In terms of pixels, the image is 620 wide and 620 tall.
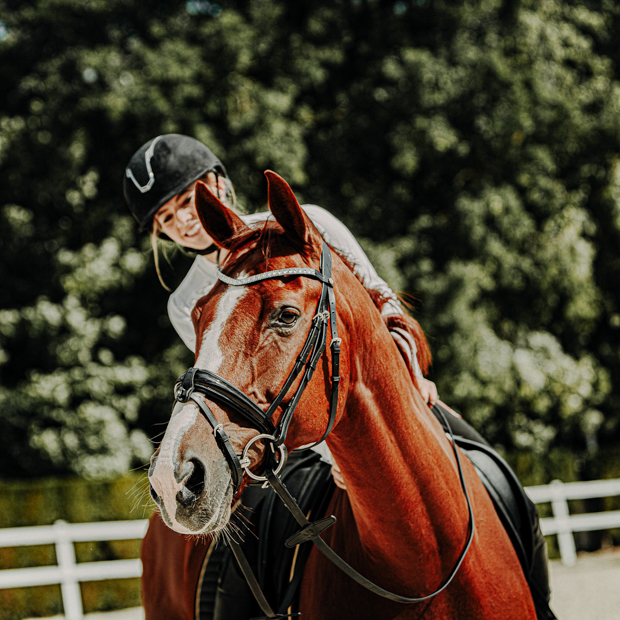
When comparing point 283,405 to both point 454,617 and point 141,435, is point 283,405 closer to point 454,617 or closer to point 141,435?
point 454,617

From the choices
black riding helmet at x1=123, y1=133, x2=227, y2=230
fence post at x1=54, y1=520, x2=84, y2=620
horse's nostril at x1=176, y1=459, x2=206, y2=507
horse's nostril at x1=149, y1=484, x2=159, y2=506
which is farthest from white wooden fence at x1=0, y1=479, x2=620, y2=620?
horse's nostril at x1=176, y1=459, x2=206, y2=507

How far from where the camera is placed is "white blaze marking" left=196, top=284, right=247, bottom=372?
1.90 m

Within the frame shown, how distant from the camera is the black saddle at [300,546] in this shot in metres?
2.71

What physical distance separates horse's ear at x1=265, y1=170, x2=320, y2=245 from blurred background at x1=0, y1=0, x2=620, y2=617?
12339 mm

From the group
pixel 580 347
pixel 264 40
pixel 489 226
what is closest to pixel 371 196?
pixel 489 226

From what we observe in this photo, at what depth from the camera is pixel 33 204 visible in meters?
16.1

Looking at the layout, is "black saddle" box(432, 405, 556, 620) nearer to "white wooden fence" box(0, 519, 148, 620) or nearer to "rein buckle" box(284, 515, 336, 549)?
"rein buckle" box(284, 515, 336, 549)

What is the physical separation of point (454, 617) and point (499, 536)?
39 centimetres

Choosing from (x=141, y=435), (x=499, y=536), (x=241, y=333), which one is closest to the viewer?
(x=241, y=333)

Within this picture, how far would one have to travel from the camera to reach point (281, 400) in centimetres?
195

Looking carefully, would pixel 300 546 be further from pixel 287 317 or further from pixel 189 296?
pixel 189 296

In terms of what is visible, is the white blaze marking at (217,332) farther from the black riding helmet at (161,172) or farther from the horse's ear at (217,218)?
the black riding helmet at (161,172)

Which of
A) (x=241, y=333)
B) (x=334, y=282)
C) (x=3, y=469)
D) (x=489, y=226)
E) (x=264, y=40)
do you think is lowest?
(x=3, y=469)

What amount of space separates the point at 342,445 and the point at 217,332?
637 mm
